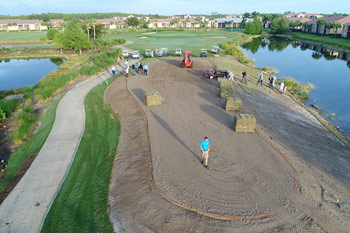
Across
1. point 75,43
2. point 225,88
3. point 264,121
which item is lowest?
point 264,121

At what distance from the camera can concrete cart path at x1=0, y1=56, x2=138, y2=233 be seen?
1001 centimetres

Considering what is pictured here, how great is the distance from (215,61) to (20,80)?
103 ft

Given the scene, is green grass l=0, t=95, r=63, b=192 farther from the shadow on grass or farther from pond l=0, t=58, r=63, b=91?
pond l=0, t=58, r=63, b=91

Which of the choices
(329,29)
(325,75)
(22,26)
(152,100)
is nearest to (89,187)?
(152,100)

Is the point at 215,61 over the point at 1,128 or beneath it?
over

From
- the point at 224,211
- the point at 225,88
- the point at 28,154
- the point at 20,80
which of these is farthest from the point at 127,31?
the point at 224,211

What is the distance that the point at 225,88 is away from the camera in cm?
2386

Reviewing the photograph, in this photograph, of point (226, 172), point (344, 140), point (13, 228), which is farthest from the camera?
point (344, 140)

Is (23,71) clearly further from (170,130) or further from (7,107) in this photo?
(170,130)

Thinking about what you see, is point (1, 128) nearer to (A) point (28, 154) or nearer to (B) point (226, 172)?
(A) point (28, 154)

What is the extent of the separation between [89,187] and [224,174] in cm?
651

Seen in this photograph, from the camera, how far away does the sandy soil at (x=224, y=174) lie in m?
9.76

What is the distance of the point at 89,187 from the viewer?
1195cm

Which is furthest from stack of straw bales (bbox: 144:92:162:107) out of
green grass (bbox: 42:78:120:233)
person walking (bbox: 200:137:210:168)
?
person walking (bbox: 200:137:210:168)
